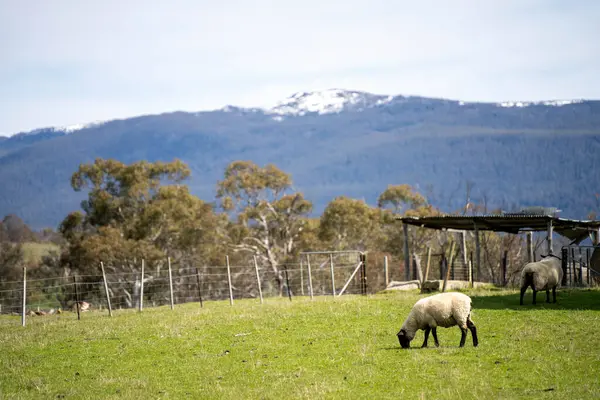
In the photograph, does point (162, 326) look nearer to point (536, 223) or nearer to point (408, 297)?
point (408, 297)

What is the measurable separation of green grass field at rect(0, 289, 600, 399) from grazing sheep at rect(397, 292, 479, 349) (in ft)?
1.17

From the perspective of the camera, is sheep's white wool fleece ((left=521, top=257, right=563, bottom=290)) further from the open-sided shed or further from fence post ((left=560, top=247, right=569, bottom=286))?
fence post ((left=560, top=247, right=569, bottom=286))

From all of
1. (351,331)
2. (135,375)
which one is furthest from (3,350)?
(351,331)

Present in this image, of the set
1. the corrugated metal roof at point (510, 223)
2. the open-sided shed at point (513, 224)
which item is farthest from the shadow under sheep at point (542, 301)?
the corrugated metal roof at point (510, 223)

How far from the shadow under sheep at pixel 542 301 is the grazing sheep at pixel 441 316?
6850 millimetres

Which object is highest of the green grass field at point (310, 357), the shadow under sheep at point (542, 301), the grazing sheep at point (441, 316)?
the grazing sheep at point (441, 316)

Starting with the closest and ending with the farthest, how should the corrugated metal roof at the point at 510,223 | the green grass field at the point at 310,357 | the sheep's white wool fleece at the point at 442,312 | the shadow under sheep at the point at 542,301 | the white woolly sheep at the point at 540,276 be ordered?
the green grass field at the point at 310,357 < the sheep's white wool fleece at the point at 442,312 < the shadow under sheep at the point at 542,301 < the white woolly sheep at the point at 540,276 < the corrugated metal roof at the point at 510,223

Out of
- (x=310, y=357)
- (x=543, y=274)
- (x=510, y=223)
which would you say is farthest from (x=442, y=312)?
(x=510, y=223)

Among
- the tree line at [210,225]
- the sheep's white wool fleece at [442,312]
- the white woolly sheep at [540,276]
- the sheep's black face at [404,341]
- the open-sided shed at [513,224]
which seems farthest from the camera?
the tree line at [210,225]

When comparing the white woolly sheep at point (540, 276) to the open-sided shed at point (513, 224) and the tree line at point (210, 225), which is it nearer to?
the open-sided shed at point (513, 224)

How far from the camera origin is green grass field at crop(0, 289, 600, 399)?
1287 cm

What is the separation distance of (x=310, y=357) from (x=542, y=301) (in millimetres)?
11405

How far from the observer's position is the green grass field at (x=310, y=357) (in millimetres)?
12867

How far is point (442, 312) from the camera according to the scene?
1566cm
